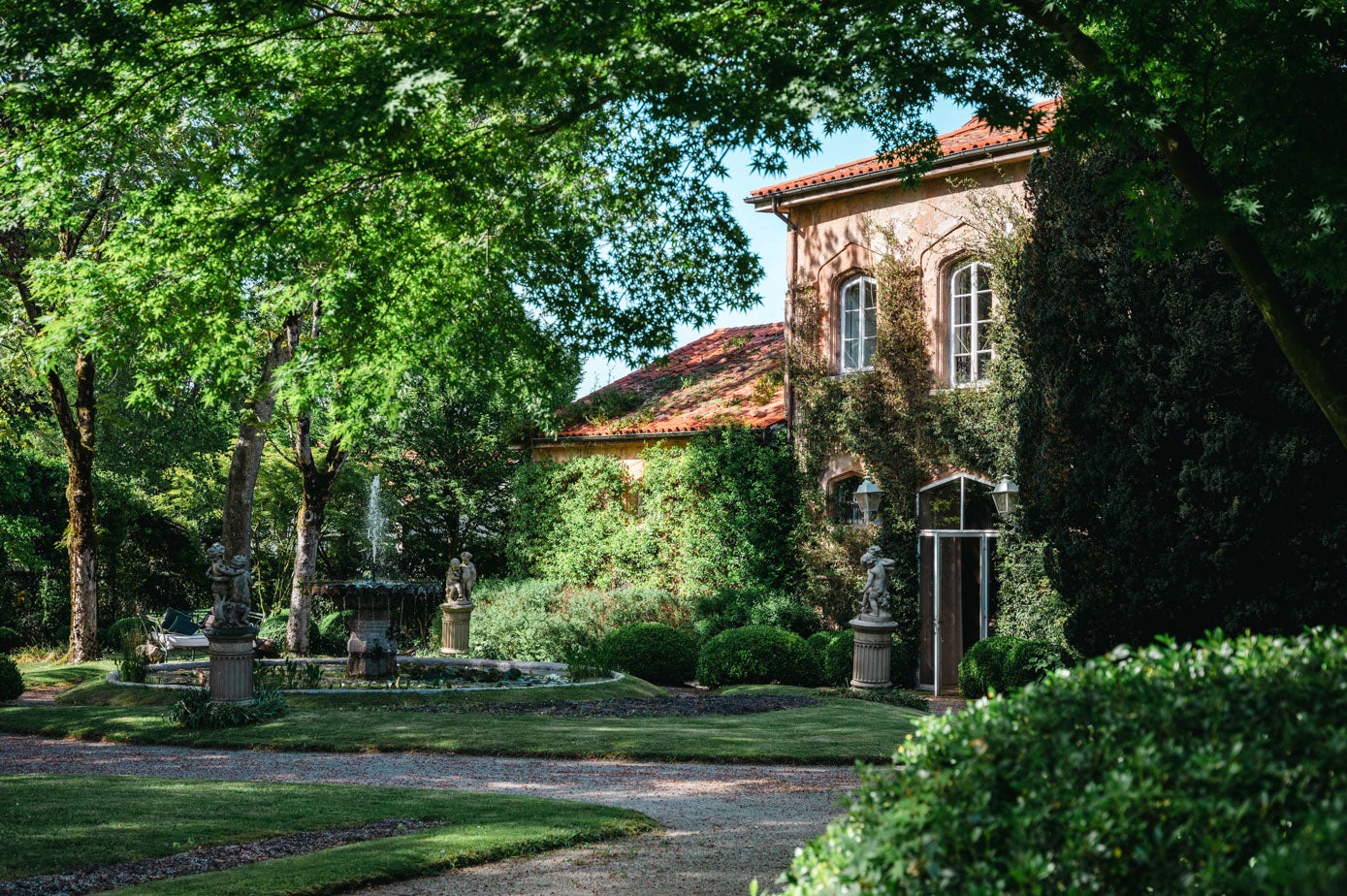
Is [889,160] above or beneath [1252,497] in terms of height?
above

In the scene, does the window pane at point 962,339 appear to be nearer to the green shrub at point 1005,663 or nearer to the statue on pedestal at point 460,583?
the green shrub at point 1005,663

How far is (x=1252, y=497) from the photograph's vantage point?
477 inches

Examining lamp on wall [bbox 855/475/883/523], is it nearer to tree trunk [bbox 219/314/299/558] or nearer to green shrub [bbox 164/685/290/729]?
green shrub [bbox 164/685/290/729]

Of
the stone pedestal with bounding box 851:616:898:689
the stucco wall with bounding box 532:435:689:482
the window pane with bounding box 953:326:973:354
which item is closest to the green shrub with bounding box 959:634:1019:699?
the stone pedestal with bounding box 851:616:898:689

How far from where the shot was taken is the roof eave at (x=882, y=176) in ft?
59.1

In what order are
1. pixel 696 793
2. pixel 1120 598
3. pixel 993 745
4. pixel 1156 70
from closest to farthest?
1. pixel 993 745
2. pixel 1156 70
3. pixel 696 793
4. pixel 1120 598

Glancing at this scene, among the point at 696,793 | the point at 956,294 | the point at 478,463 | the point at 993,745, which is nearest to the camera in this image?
the point at 993,745

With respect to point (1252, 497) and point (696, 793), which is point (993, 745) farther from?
point (1252, 497)

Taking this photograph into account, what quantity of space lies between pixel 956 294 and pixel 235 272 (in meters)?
12.6

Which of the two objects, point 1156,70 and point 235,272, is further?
point 235,272

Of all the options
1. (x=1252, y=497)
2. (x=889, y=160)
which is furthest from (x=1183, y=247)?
(x=1252, y=497)

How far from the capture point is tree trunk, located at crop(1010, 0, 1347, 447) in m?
7.92

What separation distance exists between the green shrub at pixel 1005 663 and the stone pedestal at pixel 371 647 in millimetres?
8243

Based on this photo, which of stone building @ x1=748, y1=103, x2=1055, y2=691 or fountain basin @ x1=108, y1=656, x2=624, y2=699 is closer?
fountain basin @ x1=108, y1=656, x2=624, y2=699
